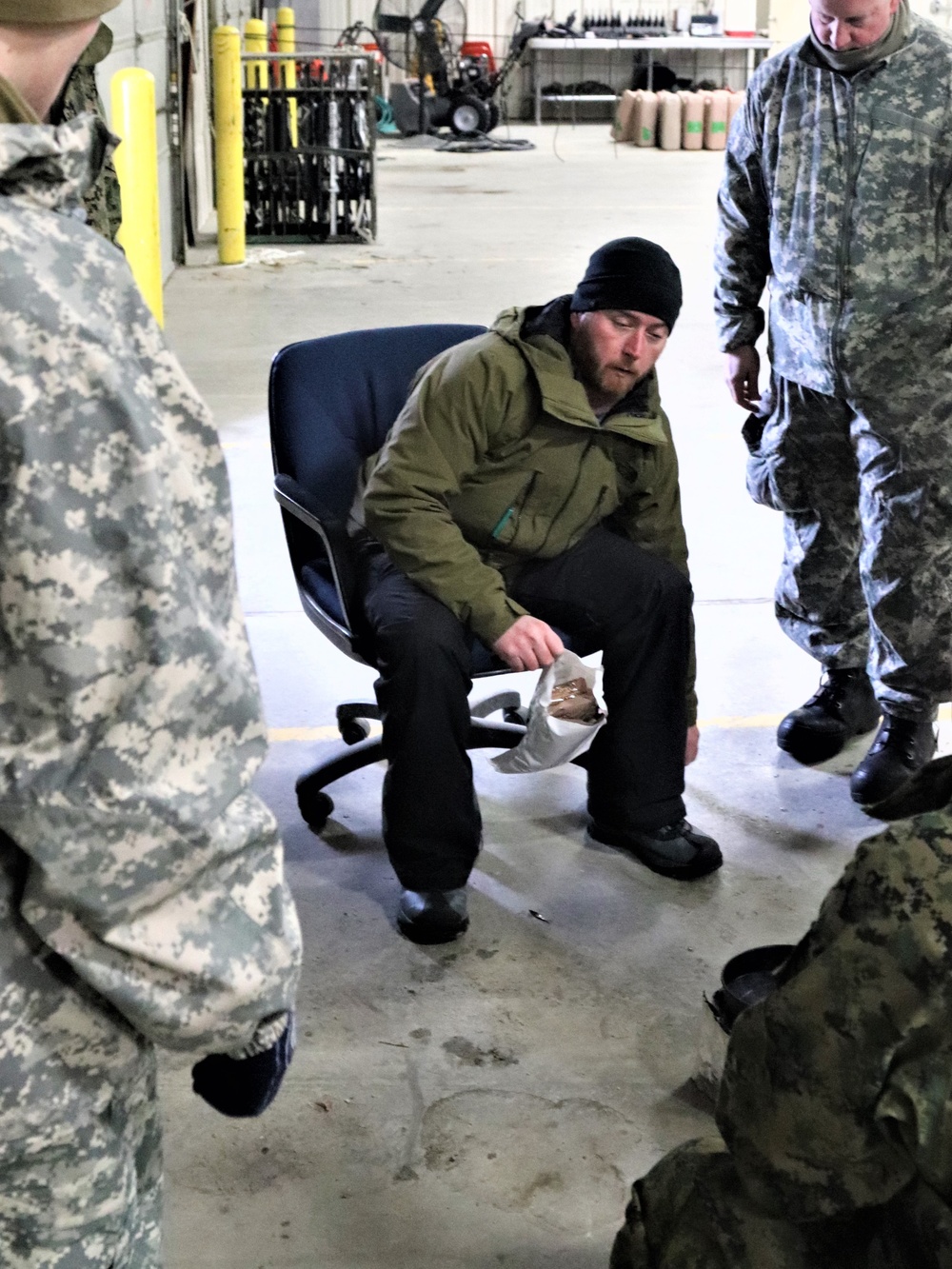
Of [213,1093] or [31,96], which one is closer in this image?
[31,96]

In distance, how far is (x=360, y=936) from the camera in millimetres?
2670

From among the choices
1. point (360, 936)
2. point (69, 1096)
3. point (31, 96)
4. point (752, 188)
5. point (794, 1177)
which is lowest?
point (360, 936)

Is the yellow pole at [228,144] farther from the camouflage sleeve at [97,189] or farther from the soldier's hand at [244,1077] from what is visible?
the soldier's hand at [244,1077]

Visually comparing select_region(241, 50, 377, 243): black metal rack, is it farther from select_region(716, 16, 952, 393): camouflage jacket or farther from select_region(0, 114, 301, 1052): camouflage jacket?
select_region(0, 114, 301, 1052): camouflage jacket

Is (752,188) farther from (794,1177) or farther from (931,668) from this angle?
(794,1177)

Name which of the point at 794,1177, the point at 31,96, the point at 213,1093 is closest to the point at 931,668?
the point at 794,1177

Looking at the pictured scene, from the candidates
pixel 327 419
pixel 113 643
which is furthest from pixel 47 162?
pixel 327 419

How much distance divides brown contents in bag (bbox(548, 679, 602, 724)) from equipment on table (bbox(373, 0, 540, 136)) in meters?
15.1

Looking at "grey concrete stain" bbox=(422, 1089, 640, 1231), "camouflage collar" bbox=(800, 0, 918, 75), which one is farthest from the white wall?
"grey concrete stain" bbox=(422, 1089, 640, 1231)

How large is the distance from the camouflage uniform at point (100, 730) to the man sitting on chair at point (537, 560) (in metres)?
1.54

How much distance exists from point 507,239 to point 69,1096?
9665 mm

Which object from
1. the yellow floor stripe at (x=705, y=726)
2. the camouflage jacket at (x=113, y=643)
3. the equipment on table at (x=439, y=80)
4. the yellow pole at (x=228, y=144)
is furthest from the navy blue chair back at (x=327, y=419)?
the equipment on table at (x=439, y=80)

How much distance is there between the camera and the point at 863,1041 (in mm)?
1103

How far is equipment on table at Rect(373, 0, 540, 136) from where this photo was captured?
16.7m
